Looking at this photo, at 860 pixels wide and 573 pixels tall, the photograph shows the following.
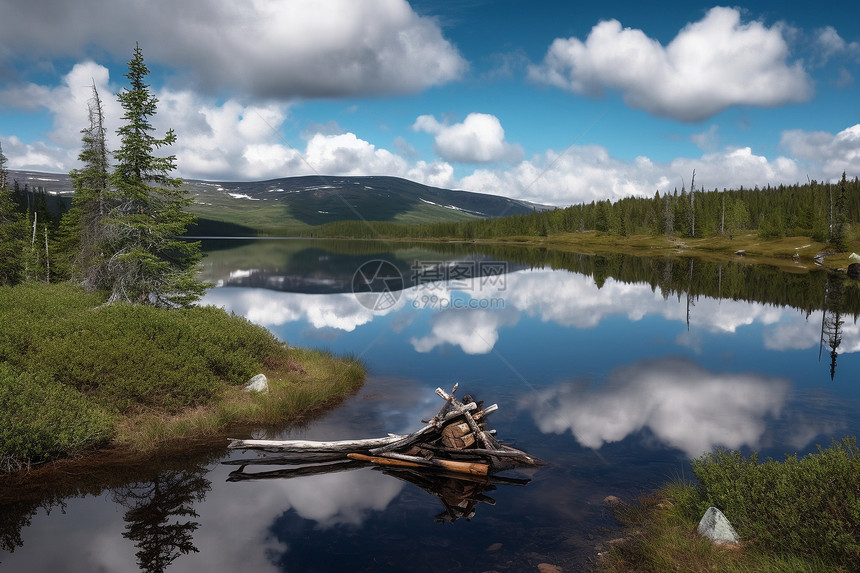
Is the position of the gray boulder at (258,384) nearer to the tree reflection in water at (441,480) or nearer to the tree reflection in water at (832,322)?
the tree reflection in water at (441,480)

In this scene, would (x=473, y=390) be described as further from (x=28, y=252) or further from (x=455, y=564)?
(x=28, y=252)

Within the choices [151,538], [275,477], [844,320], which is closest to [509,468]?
[275,477]

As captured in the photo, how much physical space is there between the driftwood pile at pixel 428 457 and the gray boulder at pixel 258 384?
4.94 m

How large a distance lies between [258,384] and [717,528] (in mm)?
17446

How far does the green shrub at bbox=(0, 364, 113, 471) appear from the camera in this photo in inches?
551

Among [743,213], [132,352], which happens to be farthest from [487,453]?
[743,213]

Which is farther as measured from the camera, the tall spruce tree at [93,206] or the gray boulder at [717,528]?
the tall spruce tree at [93,206]

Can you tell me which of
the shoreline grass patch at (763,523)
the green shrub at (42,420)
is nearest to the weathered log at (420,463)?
the shoreline grass patch at (763,523)

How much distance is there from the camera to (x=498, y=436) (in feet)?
59.2

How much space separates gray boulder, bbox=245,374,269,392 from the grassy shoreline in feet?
1.20

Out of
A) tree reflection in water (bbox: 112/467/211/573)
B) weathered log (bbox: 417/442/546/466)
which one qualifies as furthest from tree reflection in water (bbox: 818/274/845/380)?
tree reflection in water (bbox: 112/467/211/573)

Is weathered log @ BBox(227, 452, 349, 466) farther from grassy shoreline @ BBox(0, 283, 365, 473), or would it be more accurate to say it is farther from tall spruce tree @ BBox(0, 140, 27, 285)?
tall spruce tree @ BBox(0, 140, 27, 285)

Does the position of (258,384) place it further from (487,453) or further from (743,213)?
(743,213)

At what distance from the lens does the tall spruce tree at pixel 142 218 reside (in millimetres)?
27250
